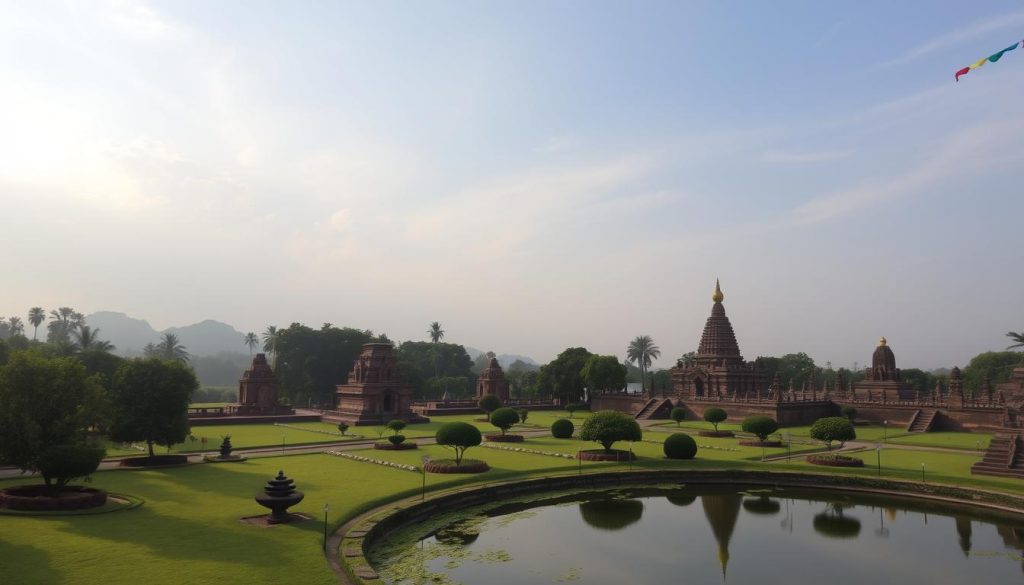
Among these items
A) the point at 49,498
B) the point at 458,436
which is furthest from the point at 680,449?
the point at 49,498

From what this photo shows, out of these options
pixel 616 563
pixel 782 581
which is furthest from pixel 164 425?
pixel 782 581

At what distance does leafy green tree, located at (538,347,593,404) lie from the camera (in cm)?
8138

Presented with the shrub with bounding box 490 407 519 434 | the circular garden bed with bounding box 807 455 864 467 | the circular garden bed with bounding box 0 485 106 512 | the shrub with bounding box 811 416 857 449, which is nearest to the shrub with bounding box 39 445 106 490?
the circular garden bed with bounding box 0 485 106 512

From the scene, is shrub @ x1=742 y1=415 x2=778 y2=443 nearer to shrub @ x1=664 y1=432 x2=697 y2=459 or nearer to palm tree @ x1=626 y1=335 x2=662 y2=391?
shrub @ x1=664 y1=432 x2=697 y2=459

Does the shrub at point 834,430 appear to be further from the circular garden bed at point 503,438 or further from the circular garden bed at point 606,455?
the circular garden bed at point 503,438

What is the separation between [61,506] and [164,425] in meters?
12.0

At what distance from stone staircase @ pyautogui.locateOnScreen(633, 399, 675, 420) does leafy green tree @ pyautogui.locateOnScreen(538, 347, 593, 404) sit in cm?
1310

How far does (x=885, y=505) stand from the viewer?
27609 mm

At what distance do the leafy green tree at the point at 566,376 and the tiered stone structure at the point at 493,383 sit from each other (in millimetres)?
5443

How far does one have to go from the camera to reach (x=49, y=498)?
866 inches

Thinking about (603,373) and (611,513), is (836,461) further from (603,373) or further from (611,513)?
(603,373)

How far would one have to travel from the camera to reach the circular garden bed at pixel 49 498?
2178cm

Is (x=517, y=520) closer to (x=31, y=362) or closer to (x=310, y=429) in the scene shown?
(x=31, y=362)

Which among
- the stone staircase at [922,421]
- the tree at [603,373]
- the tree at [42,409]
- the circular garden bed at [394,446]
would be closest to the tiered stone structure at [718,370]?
the tree at [603,373]
